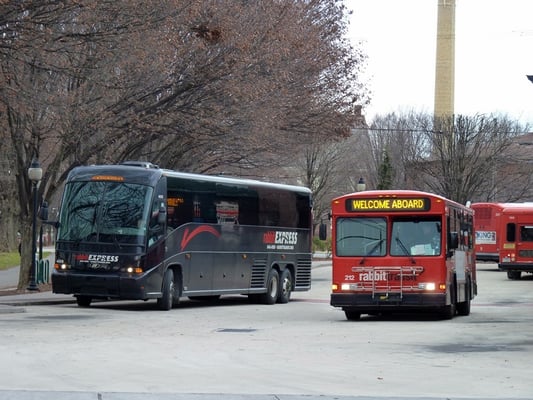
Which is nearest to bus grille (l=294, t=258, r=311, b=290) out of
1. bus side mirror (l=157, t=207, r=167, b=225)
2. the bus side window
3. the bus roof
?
the bus roof

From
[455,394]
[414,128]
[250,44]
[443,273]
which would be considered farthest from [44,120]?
[414,128]

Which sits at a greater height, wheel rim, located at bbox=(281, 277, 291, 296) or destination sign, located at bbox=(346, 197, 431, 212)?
destination sign, located at bbox=(346, 197, 431, 212)

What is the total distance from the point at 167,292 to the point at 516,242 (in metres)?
27.4

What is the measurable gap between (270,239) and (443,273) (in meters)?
9.00

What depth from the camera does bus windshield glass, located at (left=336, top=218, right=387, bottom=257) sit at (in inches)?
949

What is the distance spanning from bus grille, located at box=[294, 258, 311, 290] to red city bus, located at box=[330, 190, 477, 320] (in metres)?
8.99

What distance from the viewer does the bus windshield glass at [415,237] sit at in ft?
78.4

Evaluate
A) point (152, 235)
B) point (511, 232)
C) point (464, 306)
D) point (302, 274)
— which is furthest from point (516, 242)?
point (152, 235)

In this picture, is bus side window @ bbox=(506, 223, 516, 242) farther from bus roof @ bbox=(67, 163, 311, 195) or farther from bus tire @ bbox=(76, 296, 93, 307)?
bus tire @ bbox=(76, 296, 93, 307)

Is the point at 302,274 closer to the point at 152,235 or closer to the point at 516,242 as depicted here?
the point at 152,235

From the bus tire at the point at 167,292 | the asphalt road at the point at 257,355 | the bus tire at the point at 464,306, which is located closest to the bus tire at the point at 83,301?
the asphalt road at the point at 257,355

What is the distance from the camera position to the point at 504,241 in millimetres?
50531

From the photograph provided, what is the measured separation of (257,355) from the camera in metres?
16.0

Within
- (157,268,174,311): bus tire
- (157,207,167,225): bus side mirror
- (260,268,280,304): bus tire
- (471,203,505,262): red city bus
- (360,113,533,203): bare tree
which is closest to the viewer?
(157,207,167,225): bus side mirror
